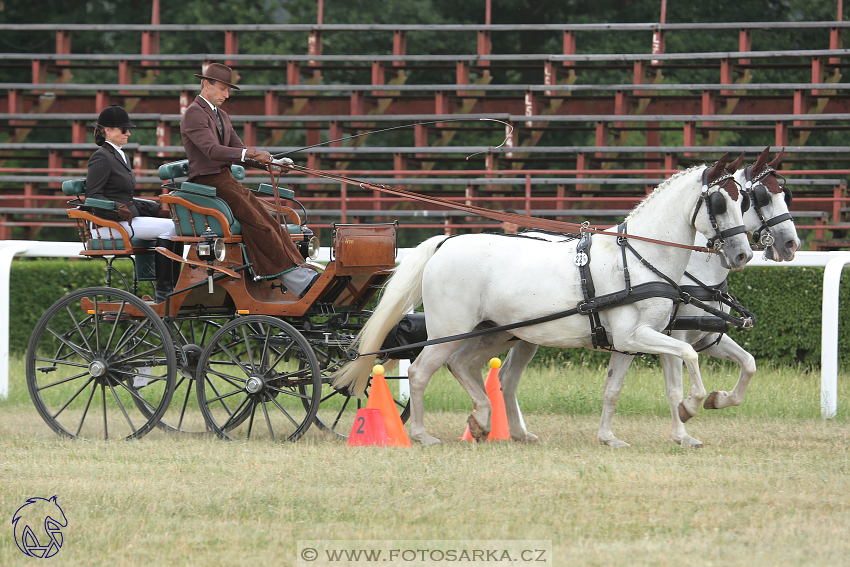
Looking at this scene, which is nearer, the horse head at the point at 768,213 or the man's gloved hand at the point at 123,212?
the horse head at the point at 768,213

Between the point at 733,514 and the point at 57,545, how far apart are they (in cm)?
284

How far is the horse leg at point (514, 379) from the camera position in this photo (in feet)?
21.7

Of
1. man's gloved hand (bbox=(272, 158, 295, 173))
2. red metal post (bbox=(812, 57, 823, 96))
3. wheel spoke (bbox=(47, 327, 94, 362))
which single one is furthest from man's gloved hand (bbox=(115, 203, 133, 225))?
red metal post (bbox=(812, 57, 823, 96))

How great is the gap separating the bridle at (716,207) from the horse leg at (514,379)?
145 centimetres

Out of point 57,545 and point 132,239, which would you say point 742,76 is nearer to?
point 132,239

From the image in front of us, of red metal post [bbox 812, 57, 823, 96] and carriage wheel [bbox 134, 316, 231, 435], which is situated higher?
red metal post [bbox 812, 57, 823, 96]

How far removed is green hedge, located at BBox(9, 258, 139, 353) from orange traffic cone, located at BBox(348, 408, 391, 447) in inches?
198

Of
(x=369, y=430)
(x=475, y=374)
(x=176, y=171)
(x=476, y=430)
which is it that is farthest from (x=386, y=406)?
(x=176, y=171)

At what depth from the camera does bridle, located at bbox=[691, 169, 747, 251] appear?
5898mm

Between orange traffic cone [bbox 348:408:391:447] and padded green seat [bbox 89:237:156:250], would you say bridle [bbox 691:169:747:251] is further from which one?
padded green seat [bbox 89:237:156:250]

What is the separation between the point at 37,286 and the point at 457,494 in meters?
7.21

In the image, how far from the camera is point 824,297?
741 cm

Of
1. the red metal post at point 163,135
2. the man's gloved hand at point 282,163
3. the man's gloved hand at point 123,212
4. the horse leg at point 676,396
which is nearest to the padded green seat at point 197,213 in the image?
the man's gloved hand at point 123,212

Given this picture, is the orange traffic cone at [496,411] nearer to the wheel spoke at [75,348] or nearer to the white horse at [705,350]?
the white horse at [705,350]
